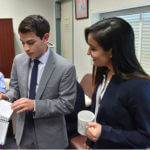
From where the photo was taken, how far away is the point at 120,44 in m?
0.76

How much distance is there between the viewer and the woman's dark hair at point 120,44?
30.1 inches

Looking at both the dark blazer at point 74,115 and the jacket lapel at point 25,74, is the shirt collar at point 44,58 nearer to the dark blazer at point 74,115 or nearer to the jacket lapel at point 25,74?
the jacket lapel at point 25,74

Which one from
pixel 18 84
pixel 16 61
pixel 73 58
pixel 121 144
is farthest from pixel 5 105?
pixel 73 58

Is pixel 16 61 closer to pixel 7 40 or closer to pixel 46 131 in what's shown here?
pixel 46 131

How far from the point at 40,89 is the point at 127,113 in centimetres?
55

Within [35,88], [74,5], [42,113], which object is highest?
[74,5]

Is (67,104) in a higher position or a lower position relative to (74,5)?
lower

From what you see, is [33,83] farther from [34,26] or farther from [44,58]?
[34,26]

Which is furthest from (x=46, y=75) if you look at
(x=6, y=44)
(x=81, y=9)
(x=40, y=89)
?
(x=6, y=44)

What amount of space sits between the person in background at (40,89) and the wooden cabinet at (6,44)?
2031 mm

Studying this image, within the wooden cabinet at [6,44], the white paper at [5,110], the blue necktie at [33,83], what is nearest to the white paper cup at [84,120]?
the blue necktie at [33,83]

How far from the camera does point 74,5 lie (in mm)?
2996

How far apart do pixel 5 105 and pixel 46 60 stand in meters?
0.39

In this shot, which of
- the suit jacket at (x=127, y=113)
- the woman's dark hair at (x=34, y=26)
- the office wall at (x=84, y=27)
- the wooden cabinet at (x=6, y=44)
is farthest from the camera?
the wooden cabinet at (x=6, y=44)
